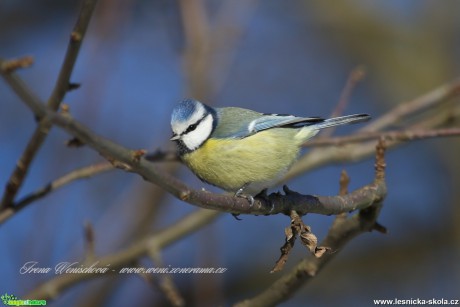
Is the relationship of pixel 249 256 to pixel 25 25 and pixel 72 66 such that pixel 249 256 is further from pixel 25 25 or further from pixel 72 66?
pixel 72 66

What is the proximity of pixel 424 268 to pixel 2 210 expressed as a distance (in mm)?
3322

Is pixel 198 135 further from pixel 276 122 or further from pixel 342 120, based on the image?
pixel 342 120

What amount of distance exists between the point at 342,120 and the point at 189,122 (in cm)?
54

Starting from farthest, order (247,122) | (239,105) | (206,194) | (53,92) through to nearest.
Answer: (239,105) < (247,122) < (53,92) < (206,194)

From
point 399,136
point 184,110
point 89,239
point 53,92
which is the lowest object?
point 89,239

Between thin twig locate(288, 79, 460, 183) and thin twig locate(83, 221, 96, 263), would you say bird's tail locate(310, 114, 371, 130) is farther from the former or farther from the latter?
thin twig locate(83, 221, 96, 263)

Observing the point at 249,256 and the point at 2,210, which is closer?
the point at 2,210

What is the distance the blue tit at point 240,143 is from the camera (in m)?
2.12

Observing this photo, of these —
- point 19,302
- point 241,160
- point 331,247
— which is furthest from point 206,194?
point 19,302

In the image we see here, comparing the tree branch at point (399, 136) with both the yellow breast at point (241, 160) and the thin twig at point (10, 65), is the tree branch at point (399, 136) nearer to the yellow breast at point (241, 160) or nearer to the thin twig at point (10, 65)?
the yellow breast at point (241, 160)

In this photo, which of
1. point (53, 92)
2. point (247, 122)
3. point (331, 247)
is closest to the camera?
point (53, 92)

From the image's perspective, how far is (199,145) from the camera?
2.19m

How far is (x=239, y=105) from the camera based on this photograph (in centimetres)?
459

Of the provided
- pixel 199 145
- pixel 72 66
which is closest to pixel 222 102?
pixel 199 145
